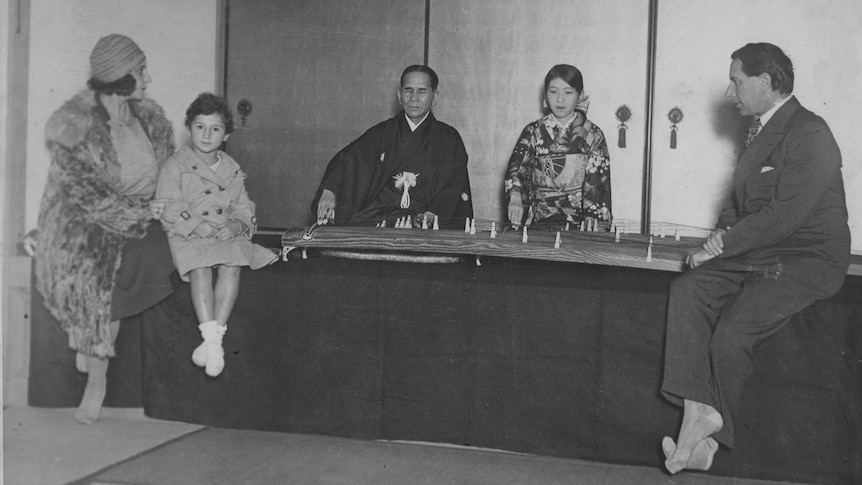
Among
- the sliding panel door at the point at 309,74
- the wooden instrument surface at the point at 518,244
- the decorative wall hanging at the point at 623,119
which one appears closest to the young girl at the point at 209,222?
the wooden instrument surface at the point at 518,244

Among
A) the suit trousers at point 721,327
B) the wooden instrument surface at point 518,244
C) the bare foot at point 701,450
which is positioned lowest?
the bare foot at point 701,450

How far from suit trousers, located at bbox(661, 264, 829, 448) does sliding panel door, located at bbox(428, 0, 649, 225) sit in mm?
1988

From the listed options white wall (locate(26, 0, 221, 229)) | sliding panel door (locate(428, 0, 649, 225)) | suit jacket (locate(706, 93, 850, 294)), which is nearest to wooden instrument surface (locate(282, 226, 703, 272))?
suit jacket (locate(706, 93, 850, 294))

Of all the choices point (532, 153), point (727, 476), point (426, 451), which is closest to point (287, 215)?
point (532, 153)

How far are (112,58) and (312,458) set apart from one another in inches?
66.2

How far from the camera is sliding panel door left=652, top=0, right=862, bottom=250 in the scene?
3.69 metres

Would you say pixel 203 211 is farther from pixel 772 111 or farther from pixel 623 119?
pixel 623 119

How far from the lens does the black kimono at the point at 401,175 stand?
3652mm

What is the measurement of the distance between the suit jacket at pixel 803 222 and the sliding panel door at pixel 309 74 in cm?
257

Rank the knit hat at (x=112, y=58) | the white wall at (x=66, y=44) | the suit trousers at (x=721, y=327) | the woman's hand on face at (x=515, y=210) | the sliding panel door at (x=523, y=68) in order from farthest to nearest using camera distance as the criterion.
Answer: the sliding panel door at (x=523, y=68) < the woman's hand on face at (x=515, y=210) < the knit hat at (x=112, y=58) < the white wall at (x=66, y=44) < the suit trousers at (x=721, y=327)

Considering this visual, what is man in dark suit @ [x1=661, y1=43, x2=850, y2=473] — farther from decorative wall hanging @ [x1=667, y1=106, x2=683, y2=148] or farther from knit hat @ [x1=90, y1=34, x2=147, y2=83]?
knit hat @ [x1=90, y1=34, x2=147, y2=83]

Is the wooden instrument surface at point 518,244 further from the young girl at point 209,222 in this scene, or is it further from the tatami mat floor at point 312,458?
the tatami mat floor at point 312,458

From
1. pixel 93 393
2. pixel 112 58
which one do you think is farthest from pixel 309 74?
pixel 93 393

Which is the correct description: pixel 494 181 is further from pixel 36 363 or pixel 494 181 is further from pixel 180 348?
pixel 36 363
